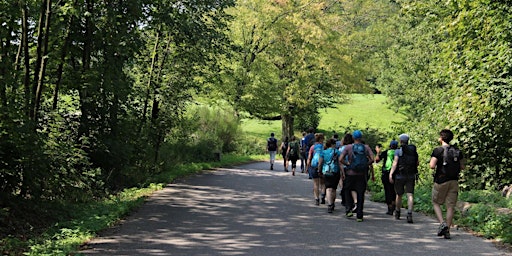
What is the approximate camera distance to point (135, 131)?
16.6 meters

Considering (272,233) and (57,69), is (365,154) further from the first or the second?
(57,69)

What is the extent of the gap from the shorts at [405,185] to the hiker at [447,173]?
159 cm

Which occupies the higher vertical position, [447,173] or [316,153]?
[316,153]

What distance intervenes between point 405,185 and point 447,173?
74.6 inches

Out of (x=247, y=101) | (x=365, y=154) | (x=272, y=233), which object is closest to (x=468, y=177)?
(x=365, y=154)

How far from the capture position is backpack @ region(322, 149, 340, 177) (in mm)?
11711

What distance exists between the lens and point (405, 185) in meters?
10.9

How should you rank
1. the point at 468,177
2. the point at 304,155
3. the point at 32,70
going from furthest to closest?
the point at 304,155
the point at 468,177
the point at 32,70

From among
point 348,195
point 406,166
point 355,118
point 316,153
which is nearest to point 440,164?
point 406,166

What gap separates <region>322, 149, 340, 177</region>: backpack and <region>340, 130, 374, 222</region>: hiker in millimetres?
768

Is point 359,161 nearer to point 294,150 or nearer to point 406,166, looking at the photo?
point 406,166

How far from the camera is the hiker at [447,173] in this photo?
29.5 ft

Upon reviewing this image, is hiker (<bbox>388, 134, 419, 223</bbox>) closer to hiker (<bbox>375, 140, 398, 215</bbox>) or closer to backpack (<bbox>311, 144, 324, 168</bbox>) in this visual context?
hiker (<bbox>375, 140, 398, 215</bbox>)

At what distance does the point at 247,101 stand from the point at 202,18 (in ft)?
49.6
